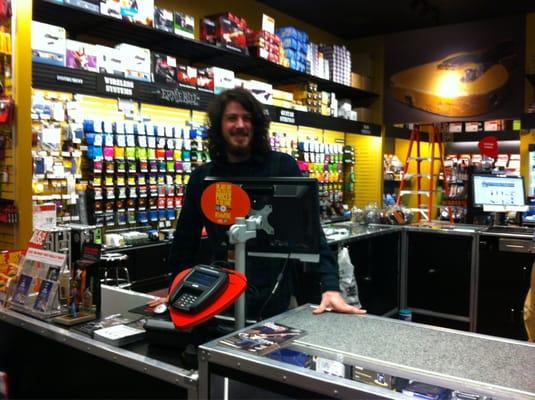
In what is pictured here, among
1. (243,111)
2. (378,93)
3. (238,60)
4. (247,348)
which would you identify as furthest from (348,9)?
(247,348)

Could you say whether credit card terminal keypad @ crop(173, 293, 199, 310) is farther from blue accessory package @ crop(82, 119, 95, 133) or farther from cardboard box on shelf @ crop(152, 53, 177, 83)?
cardboard box on shelf @ crop(152, 53, 177, 83)

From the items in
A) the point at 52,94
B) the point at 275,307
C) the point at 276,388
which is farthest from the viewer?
the point at 52,94

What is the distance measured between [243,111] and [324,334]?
3.57 ft

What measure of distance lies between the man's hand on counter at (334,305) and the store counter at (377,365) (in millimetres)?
172

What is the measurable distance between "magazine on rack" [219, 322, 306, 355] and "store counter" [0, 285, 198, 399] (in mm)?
142

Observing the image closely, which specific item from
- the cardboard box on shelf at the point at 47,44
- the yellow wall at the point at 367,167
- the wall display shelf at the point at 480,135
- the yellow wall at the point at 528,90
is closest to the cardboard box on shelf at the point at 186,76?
the cardboard box on shelf at the point at 47,44

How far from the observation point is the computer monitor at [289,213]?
165cm

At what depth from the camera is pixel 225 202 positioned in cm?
159

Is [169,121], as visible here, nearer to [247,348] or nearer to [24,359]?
[24,359]

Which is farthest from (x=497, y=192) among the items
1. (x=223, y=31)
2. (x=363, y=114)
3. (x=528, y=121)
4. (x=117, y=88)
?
(x=117, y=88)

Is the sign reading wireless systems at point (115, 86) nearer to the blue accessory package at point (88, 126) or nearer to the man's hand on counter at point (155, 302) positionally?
the blue accessory package at point (88, 126)

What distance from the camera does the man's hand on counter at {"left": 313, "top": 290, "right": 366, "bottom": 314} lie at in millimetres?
1781

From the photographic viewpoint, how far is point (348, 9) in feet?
24.8

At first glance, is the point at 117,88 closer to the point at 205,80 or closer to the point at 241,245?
the point at 205,80
